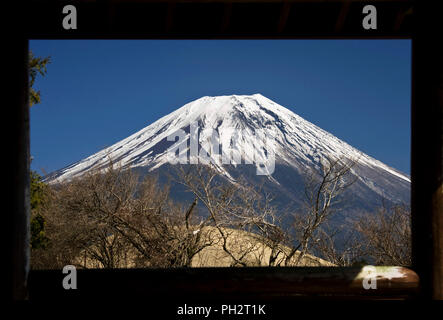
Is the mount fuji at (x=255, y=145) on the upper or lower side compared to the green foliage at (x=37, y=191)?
upper

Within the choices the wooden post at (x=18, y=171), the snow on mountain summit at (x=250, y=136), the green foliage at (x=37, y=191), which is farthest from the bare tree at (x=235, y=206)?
the snow on mountain summit at (x=250, y=136)

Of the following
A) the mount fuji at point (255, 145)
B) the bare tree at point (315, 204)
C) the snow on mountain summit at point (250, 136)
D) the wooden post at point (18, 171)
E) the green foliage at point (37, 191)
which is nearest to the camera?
the wooden post at point (18, 171)

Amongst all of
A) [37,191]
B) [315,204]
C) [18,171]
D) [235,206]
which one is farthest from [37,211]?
[18,171]

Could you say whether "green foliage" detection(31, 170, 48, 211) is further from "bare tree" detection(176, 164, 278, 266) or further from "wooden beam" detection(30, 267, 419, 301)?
"wooden beam" detection(30, 267, 419, 301)

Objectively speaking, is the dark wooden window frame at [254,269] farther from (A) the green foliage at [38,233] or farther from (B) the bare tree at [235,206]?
(A) the green foliage at [38,233]

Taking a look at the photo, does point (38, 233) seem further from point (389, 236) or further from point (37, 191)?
point (389, 236)
